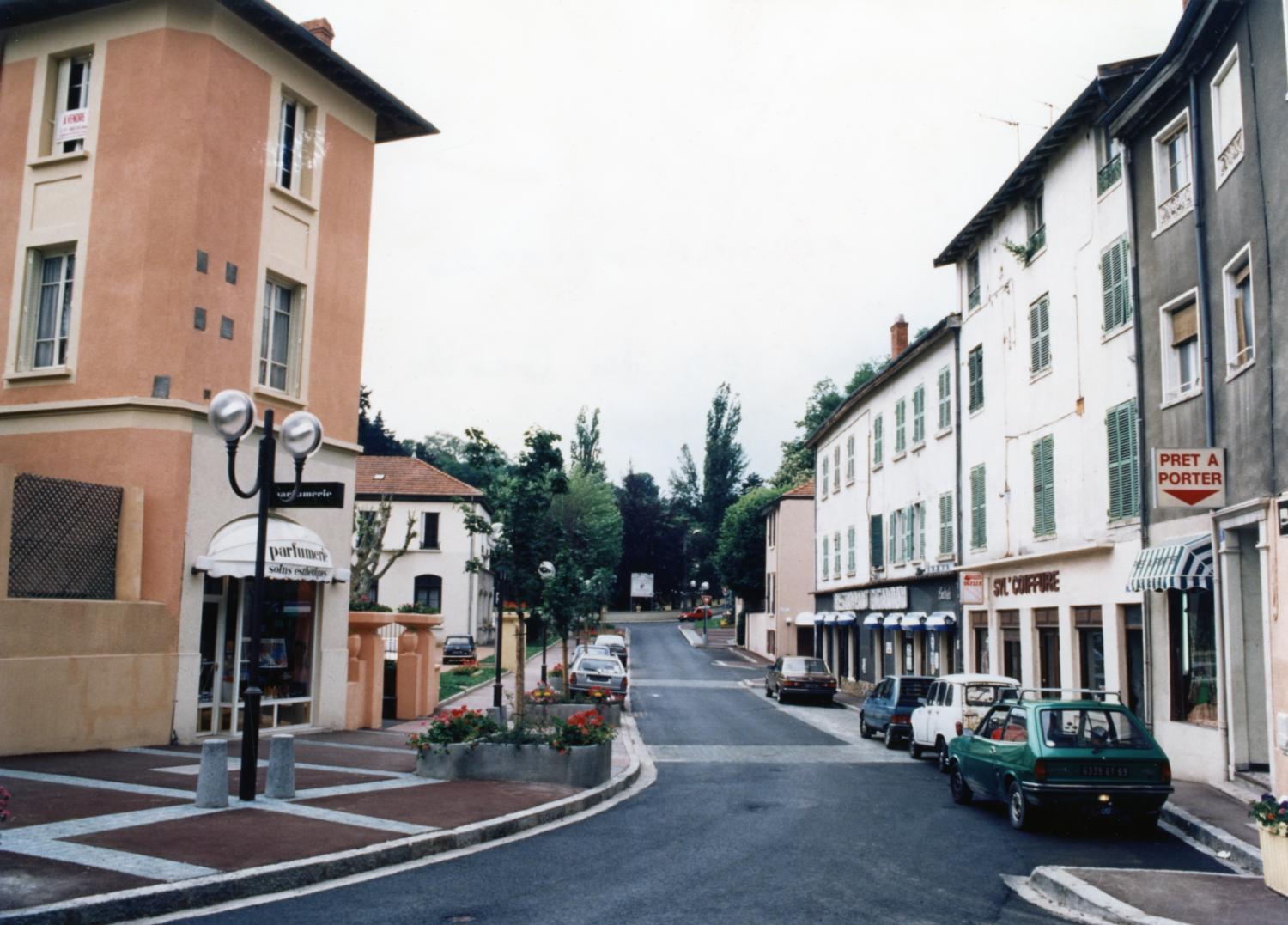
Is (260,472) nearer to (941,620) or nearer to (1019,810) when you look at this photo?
(1019,810)

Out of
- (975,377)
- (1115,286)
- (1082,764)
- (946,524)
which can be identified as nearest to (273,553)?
(1082,764)

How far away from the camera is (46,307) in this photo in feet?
62.7

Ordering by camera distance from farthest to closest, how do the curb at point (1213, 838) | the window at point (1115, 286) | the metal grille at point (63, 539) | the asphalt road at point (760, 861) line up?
the window at point (1115, 286) → the metal grille at point (63, 539) → the curb at point (1213, 838) → the asphalt road at point (760, 861)

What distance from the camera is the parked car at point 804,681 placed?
117 ft

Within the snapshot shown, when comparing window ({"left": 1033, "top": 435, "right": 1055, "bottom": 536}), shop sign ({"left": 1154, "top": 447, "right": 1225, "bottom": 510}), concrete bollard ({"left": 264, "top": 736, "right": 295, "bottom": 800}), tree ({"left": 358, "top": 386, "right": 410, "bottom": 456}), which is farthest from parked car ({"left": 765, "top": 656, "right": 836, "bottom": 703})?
tree ({"left": 358, "top": 386, "right": 410, "bottom": 456})

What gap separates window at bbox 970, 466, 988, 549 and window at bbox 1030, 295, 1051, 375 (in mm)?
3918

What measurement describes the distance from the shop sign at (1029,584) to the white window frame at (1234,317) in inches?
319

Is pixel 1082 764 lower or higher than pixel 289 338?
lower

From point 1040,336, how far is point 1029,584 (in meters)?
5.32

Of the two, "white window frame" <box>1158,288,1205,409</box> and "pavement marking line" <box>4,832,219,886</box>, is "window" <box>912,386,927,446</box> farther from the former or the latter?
"pavement marking line" <box>4,832,219,886</box>

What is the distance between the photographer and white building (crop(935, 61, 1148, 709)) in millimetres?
20109

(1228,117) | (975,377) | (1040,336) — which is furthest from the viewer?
(975,377)

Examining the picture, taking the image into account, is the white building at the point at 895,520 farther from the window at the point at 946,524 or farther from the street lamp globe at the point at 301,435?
the street lamp globe at the point at 301,435

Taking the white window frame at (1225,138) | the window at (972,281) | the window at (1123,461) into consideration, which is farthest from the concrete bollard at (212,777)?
the window at (972,281)
